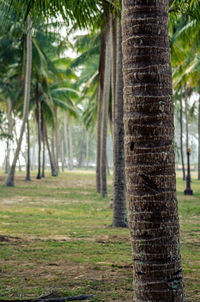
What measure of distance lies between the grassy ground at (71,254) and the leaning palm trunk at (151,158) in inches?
50.0

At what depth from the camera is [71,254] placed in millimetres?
7289

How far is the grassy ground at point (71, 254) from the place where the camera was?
5.13 m

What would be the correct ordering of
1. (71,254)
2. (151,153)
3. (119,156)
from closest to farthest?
(151,153), (71,254), (119,156)

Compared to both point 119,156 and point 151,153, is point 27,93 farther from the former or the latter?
point 151,153

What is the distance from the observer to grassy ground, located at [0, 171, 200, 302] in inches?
202

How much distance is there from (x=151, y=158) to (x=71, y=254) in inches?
166

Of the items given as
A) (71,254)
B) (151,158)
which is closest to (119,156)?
(71,254)

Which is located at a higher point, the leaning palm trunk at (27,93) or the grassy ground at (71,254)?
the leaning palm trunk at (27,93)

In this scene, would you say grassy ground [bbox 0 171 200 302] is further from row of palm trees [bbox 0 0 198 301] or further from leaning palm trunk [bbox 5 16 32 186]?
leaning palm trunk [bbox 5 16 32 186]

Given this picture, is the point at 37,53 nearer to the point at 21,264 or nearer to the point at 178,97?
the point at 178,97

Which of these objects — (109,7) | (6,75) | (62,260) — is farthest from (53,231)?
(6,75)

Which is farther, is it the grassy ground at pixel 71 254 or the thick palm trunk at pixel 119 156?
the thick palm trunk at pixel 119 156

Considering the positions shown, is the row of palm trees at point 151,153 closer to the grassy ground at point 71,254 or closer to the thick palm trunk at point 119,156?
the grassy ground at point 71,254

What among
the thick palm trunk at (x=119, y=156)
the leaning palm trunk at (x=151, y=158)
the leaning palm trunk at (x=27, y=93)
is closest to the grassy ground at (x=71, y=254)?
the thick palm trunk at (x=119, y=156)
